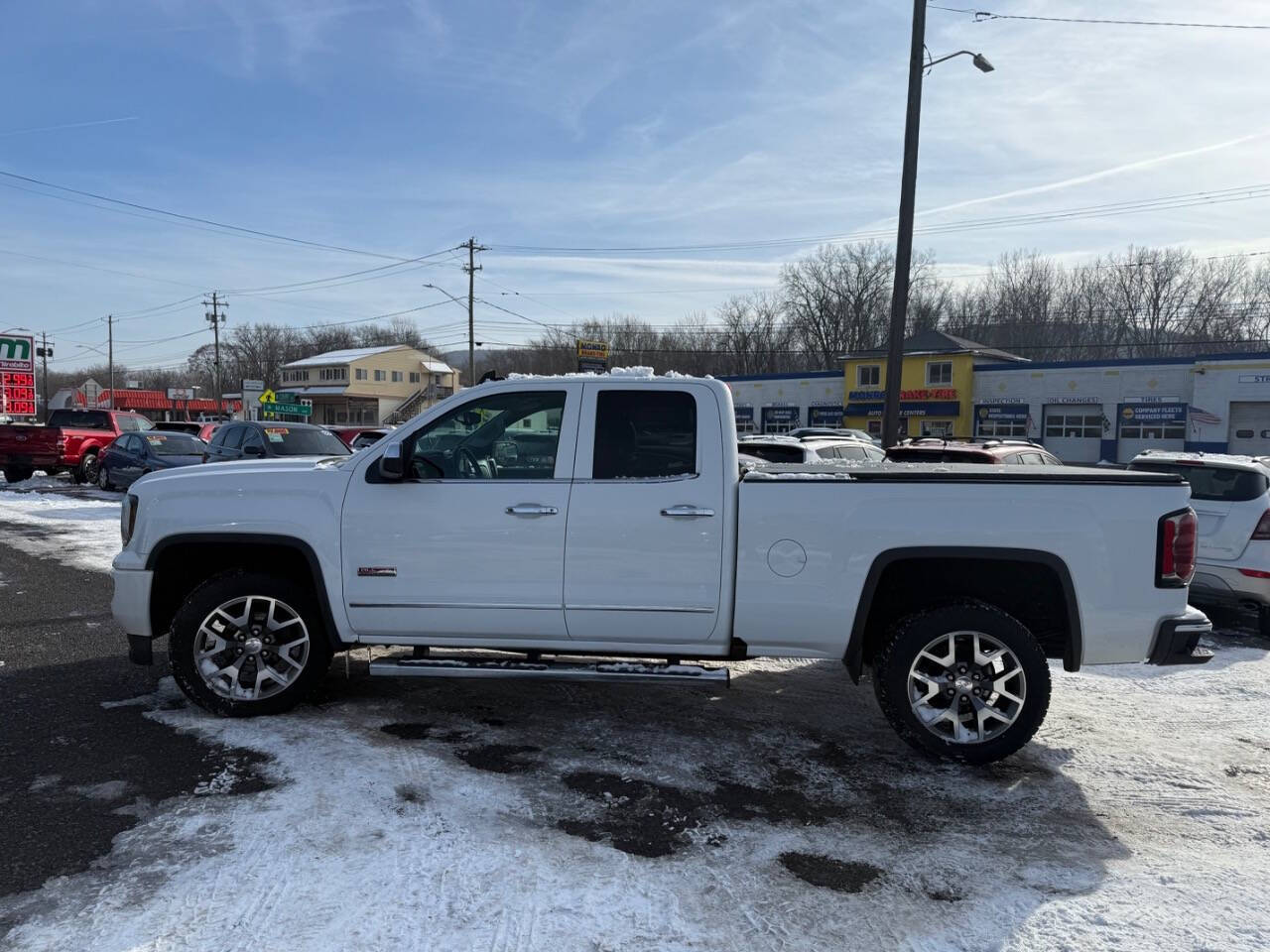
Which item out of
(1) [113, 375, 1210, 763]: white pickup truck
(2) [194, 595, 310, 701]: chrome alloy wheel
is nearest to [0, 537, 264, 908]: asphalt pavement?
(2) [194, 595, 310, 701]: chrome alloy wheel

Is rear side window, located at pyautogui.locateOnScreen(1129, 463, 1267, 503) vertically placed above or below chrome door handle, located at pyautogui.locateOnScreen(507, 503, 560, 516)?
above

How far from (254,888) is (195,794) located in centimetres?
98

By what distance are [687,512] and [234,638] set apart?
2.67 m

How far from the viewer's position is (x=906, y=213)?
14.1m

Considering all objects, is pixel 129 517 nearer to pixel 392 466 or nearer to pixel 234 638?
pixel 234 638

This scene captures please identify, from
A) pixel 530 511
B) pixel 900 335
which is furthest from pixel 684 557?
pixel 900 335

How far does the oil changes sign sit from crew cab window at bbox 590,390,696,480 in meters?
25.3

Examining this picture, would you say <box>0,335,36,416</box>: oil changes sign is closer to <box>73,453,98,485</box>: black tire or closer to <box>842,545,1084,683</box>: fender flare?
<box>73,453,98,485</box>: black tire

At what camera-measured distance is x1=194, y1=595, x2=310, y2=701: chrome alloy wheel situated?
4.79 meters

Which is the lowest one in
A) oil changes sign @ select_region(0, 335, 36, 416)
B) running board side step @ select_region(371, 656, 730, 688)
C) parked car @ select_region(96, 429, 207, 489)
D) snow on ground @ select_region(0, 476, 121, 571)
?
snow on ground @ select_region(0, 476, 121, 571)

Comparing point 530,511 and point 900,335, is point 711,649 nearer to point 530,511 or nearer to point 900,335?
point 530,511

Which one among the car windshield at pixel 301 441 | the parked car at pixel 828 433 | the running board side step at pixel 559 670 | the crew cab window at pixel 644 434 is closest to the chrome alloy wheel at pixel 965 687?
the running board side step at pixel 559 670

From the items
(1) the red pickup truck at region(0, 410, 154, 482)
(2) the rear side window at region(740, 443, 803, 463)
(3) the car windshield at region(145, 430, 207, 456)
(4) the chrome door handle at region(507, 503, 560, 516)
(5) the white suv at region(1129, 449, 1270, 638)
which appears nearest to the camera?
(4) the chrome door handle at region(507, 503, 560, 516)

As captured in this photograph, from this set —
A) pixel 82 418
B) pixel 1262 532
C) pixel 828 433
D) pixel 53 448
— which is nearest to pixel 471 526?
pixel 1262 532
